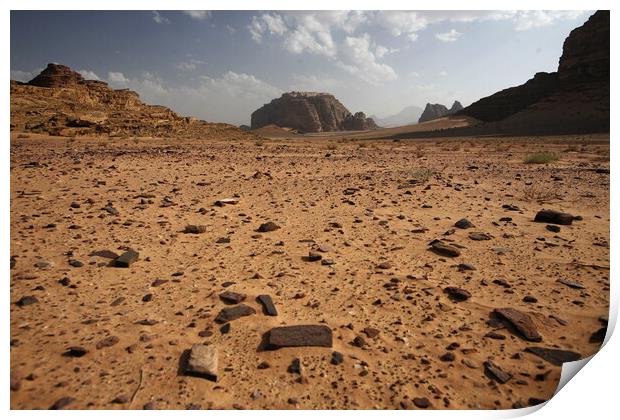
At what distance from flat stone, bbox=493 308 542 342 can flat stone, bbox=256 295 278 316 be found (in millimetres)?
1679

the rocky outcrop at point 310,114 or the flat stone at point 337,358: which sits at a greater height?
the rocky outcrop at point 310,114

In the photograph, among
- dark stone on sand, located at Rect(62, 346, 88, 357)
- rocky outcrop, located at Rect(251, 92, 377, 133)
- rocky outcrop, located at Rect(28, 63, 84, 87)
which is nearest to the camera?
dark stone on sand, located at Rect(62, 346, 88, 357)

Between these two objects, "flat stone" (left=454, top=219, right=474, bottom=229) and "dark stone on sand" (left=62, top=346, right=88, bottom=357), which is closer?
"dark stone on sand" (left=62, top=346, right=88, bottom=357)

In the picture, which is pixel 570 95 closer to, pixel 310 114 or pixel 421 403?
pixel 421 403

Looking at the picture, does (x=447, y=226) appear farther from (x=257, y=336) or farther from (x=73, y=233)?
(x=73, y=233)

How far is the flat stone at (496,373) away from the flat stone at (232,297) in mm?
1777

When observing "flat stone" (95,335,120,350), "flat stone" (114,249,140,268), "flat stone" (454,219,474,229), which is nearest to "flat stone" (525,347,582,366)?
"flat stone" (454,219,474,229)

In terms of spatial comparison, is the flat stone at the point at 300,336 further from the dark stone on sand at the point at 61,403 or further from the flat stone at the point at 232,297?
the dark stone on sand at the point at 61,403

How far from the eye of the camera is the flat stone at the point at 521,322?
2.38 m

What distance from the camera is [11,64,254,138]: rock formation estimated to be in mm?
24328

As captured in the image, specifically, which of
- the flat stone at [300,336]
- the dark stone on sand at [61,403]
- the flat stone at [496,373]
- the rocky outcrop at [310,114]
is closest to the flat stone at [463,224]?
the flat stone at [496,373]

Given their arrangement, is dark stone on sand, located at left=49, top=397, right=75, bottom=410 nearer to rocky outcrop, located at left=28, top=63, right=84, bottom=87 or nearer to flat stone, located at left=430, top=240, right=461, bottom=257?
flat stone, located at left=430, top=240, right=461, bottom=257

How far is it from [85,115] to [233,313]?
30.5 metres
